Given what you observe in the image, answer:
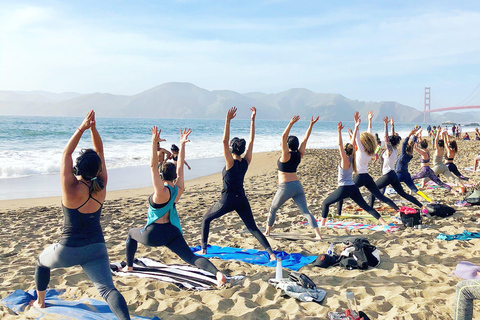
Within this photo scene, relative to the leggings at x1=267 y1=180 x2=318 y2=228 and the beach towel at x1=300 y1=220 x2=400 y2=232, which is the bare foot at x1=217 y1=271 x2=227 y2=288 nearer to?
the leggings at x1=267 y1=180 x2=318 y2=228

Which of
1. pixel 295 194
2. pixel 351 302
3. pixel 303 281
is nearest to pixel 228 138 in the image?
pixel 295 194

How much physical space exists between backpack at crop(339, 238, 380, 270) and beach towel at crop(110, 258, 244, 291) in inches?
54.7

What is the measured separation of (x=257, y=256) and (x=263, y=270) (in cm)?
60

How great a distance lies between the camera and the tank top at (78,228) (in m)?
3.15

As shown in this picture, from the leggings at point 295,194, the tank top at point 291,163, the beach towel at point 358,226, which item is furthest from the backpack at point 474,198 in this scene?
the tank top at point 291,163

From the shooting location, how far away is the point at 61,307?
3.75m

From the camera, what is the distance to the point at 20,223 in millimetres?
7730

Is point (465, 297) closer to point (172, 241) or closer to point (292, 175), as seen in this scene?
point (172, 241)

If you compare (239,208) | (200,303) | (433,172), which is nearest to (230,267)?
(239,208)

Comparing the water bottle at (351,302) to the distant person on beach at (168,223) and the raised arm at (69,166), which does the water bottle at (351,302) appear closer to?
the distant person on beach at (168,223)

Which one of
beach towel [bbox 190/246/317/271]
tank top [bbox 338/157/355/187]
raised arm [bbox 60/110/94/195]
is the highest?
raised arm [bbox 60/110/94/195]

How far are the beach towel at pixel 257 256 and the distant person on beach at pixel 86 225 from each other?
241 centimetres

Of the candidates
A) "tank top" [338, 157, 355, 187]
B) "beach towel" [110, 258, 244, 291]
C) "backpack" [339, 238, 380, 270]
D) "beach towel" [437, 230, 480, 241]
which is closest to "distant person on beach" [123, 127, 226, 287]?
"beach towel" [110, 258, 244, 291]

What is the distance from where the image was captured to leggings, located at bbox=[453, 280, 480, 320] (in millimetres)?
Answer: 2475
